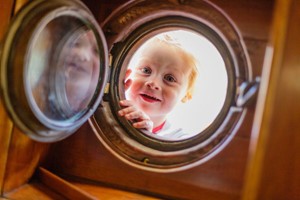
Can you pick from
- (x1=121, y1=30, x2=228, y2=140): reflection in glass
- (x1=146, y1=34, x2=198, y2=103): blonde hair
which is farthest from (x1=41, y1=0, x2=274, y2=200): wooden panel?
(x1=146, y1=34, x2=198, y2=103): blonde hair

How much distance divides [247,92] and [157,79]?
0.77 m

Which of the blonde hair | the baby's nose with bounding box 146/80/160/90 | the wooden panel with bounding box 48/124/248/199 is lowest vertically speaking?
the wooden panel with bounding box 48/124/248/199

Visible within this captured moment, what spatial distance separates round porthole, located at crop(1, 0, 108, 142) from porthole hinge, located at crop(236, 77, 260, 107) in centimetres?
47

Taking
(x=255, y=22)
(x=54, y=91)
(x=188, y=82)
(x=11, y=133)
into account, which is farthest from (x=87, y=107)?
(x=188, y=82)

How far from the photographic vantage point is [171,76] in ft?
6.05

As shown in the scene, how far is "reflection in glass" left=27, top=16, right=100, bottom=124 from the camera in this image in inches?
42.8

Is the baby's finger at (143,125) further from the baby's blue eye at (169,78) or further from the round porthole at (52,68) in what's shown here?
the baby's blue eye at (169,78)

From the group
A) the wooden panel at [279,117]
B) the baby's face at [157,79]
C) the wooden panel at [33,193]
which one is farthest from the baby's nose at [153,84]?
the wooden panel at [279,117]

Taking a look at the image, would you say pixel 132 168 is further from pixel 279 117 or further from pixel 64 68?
pixel 279 117

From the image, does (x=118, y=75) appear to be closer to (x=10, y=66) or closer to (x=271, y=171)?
(x=10, y=66)

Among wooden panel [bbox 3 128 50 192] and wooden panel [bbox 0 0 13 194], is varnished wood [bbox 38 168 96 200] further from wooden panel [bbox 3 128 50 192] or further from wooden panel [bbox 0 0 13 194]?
wooden panel [bbox 0 0 13 194]

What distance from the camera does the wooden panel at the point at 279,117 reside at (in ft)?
2.24

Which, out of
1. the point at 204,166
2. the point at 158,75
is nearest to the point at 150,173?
the point at 204,166

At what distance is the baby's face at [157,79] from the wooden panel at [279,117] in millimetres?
1038
